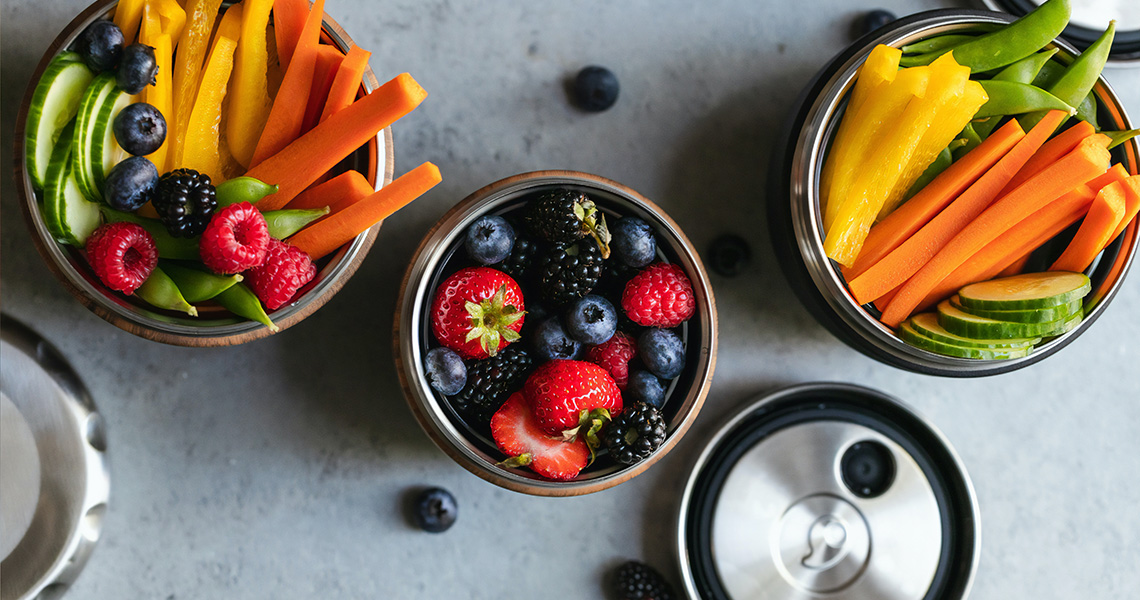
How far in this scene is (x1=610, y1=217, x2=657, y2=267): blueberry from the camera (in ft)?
3.59

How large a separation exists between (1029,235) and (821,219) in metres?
0.33

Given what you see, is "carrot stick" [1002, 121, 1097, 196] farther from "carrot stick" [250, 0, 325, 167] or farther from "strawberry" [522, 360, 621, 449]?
"carrot stick" [250, 0, 325, 167]

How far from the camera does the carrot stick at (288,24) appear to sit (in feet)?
3.36

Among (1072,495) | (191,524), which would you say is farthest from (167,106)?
(1072,495)

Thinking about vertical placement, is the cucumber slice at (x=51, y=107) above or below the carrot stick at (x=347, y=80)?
below

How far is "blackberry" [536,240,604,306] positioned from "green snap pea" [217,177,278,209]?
404mm

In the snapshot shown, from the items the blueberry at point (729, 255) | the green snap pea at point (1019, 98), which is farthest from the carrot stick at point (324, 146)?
the green snap pea at point (1019, 98)

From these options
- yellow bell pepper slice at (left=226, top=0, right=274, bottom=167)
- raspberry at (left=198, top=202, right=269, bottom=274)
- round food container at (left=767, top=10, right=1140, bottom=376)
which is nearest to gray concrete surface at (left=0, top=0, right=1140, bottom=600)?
round food container at (left=767, top=10, right=1140, bottom=376)

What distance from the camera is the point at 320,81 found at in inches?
41.9

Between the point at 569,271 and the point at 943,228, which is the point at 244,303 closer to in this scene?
the point at 569,271

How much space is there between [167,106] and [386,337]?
532mm

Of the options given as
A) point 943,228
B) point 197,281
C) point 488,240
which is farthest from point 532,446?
point 943,228

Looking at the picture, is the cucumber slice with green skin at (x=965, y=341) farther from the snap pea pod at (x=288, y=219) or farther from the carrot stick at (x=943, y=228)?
the snap pea pod at (x=288, y=219)

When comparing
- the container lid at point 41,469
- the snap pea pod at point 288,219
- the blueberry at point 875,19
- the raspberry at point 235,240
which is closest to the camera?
the raspberry at point 235,240
